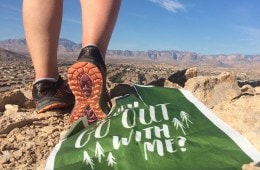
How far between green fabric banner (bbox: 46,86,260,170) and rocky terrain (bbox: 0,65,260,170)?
0.47 ft

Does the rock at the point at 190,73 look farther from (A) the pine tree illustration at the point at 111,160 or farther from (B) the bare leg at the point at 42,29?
(A) the pine tree illustration at the point at 111,160

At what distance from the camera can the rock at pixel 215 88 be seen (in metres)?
2.92

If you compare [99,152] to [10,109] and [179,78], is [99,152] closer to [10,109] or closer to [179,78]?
[10,109]

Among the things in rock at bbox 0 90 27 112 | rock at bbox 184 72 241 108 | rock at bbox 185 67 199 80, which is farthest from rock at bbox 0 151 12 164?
rock at bbox 185 67 199 80

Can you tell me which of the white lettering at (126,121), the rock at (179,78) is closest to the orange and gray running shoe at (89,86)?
the white lettering at (126,121)

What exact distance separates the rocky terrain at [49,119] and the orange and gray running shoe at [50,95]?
0.18 feet

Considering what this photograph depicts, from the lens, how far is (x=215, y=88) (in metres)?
3.07

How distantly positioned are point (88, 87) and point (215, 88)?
1.28 meters

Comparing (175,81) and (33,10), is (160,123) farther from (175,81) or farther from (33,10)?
(175,81)

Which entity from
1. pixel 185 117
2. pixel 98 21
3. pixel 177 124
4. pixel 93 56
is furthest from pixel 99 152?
pixel 98 21

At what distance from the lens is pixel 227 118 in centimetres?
221

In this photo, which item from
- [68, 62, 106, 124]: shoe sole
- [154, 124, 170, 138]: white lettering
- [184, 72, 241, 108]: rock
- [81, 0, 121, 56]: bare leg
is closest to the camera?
[154, 124, 170, 138]: white lettering

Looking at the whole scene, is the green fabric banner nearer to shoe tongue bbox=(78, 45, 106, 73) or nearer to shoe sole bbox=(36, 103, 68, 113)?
shoe tongue bbox=(78, 45, 106, 73)

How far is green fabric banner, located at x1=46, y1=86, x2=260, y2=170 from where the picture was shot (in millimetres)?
1560
